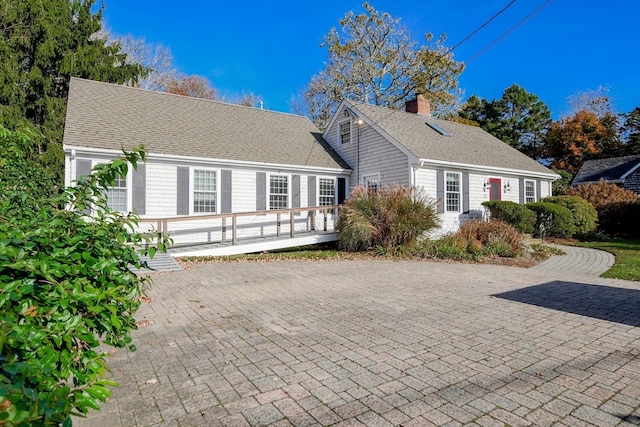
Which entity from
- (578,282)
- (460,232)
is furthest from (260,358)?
(460,232)

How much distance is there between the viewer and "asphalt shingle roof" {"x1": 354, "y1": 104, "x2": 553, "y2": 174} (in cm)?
1548

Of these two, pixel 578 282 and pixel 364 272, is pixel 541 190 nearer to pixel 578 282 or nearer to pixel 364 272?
pixel 578 282

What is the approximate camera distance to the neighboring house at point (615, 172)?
2627 cm

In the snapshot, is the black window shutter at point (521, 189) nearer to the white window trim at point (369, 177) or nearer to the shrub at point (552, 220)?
the shrub at point (552, 220)

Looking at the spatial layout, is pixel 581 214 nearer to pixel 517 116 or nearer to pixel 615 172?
pixel 615 172

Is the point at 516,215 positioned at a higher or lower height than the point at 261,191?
lower

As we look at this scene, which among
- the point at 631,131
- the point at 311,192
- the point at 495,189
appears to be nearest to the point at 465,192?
the point at 495,189

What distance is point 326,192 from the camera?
16.2 meters

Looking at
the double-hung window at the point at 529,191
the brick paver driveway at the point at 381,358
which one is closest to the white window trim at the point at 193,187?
the brick paver driveway at the point at 381,358

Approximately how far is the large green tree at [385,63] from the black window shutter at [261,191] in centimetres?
1800

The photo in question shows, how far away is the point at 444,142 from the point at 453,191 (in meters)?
2.90

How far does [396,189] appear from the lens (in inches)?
480

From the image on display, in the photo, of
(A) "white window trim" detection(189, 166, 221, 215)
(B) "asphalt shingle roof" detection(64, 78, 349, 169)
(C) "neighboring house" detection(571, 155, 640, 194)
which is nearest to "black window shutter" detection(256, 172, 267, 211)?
(B) "asphalt shingle roof" detection(64, 78, 349, 169)

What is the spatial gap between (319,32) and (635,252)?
27525mm
